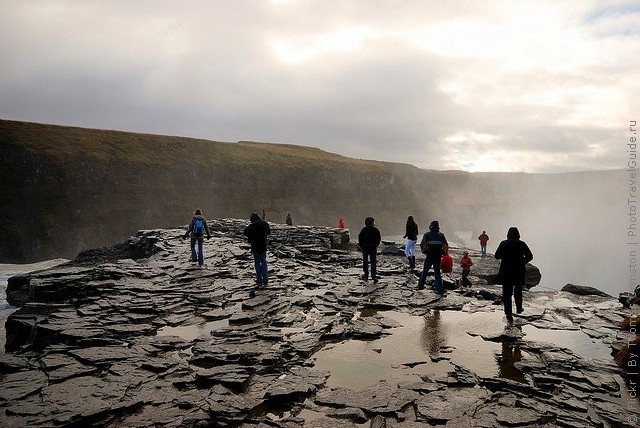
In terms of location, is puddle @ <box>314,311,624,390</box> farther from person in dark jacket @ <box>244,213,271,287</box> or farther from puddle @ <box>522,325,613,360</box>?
person in dark jacket @ <box>244,213,271,287</box>

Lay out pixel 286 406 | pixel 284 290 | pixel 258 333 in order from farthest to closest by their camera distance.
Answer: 1. pixel 284 290
2. pixel 258 333
3. pixel 286 406

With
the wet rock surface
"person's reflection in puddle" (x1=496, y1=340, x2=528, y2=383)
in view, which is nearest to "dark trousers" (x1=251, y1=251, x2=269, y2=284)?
the wet rock surface

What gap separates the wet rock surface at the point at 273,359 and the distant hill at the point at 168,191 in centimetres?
6519

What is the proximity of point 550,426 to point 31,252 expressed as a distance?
78.9 meters

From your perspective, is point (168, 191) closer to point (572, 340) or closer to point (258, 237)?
point (258, 237)

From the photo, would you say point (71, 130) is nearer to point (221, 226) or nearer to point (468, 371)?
point (221, 226)

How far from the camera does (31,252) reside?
6381 centimetres

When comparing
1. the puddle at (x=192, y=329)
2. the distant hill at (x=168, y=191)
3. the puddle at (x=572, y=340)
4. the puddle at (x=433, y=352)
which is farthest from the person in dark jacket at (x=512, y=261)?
the distant hill at (x=168, y=191)

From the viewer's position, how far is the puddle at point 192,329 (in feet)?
31.3

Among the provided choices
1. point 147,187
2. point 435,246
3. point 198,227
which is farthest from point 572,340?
point 147,187

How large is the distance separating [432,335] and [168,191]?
8281 cm

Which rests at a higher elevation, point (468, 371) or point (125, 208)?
point (125, 208)

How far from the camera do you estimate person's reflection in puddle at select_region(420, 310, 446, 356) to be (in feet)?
28.1

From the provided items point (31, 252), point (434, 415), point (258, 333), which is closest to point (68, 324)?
point (258, 333)
